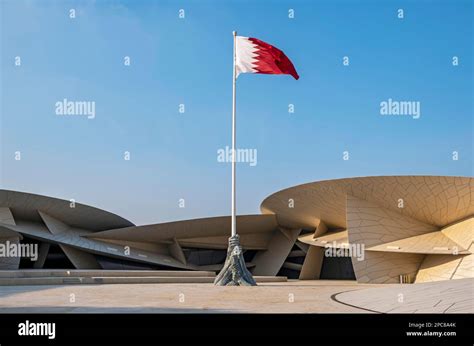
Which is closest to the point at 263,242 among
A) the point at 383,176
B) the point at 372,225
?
the point at 372,225

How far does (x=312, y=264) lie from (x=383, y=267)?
12420mm

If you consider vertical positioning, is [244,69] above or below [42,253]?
above

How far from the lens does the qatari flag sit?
21125 mm

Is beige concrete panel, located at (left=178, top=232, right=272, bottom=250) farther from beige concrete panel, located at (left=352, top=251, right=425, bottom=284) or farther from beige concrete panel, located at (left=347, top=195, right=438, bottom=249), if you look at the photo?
beige concrete panel, located at (left=352, top=251, right=425, bottom=284)

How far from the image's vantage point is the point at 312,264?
39625 millimetres

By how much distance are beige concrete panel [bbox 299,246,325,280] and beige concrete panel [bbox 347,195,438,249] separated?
11.8m

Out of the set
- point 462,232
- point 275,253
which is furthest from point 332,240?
point 275,253

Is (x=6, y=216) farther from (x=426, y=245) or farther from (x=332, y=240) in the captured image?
(x=426, y=245)

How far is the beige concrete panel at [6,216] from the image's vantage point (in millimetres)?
32656

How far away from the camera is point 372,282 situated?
27.4m

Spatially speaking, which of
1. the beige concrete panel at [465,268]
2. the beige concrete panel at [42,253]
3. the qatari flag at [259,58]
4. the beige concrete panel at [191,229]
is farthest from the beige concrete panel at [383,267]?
the beige concrete panel at [42,253]

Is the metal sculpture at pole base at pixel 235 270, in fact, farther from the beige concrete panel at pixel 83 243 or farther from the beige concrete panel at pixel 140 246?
the beige concrete panel at pixel 140 246
